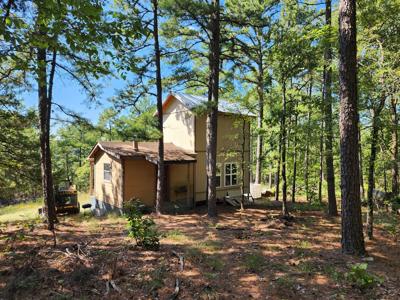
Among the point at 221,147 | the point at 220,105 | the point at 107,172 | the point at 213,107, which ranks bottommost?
the point at 107,172

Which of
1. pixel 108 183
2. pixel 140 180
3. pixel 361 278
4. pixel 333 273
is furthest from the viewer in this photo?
pixel 108 183

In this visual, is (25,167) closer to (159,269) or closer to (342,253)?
(159,269)

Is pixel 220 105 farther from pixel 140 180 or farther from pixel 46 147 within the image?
pixel 46 147

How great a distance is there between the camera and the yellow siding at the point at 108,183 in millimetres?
14591

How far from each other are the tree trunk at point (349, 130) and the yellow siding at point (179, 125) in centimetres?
973

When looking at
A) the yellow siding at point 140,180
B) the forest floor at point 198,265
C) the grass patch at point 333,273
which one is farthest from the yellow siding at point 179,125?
the grass patch at point 333,273

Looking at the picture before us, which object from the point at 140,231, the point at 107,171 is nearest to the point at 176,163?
the point at 107,171

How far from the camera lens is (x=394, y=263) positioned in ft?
21.3

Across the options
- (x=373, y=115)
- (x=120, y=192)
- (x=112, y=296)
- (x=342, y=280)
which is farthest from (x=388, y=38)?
(x=120, y=192)

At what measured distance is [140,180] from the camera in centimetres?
1473

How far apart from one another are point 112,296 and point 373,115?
7.69m

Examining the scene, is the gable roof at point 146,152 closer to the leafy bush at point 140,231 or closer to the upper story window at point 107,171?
the upper story window at point 107,171

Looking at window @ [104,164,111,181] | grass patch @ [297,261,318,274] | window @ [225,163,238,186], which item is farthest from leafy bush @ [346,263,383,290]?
window @ [104,164,111,181]

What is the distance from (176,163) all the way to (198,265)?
27.1 ft
